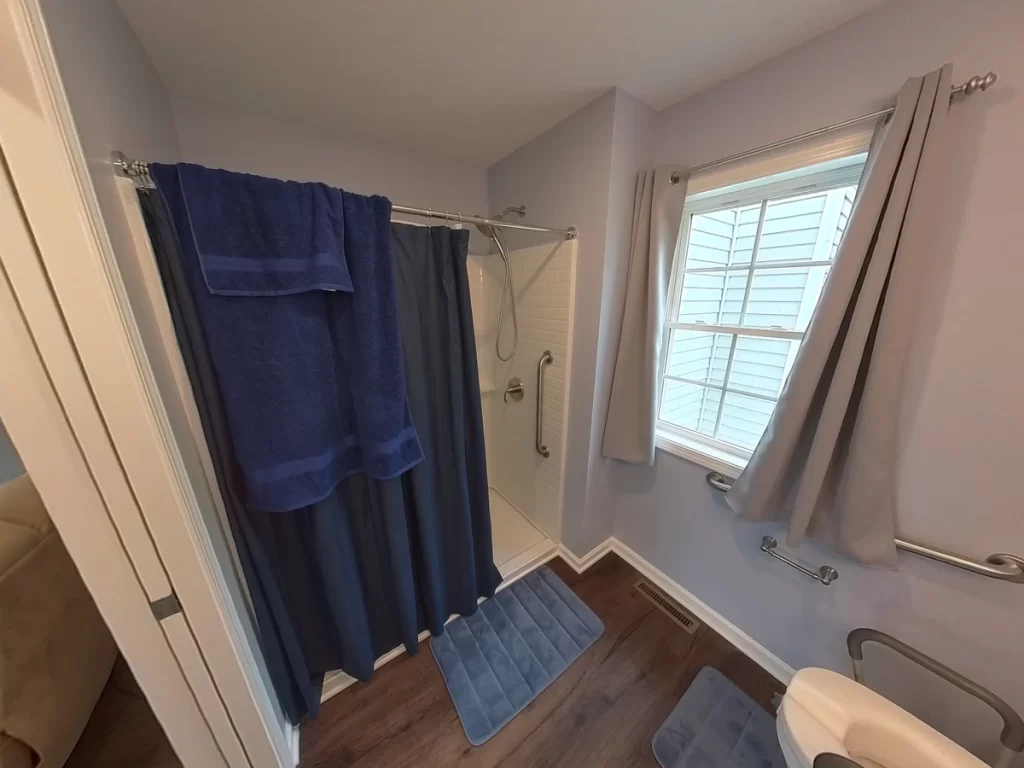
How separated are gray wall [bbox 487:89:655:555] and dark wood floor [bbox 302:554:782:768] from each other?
0.54m

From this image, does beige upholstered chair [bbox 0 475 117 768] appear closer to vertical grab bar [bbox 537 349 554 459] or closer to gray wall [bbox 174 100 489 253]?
gray wall [bbox 174 100 489 253]

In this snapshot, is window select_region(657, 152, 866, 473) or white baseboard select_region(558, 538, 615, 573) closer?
window select_region(657, 152, 866, 473)

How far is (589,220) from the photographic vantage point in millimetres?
1415

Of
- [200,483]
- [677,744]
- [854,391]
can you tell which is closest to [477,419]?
[200,483]

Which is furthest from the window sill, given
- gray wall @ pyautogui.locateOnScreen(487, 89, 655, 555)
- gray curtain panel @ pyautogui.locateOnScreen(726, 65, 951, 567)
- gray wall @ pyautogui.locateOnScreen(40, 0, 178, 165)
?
gray wall @ pyautogui.locateOnScreen(40, 0, 178, 165)

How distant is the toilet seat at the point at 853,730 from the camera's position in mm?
827

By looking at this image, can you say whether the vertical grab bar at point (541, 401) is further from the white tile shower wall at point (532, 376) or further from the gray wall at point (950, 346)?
the gray wall at point (950, 346)

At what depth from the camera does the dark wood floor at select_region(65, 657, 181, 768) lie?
1.10 m

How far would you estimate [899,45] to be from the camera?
889 mm

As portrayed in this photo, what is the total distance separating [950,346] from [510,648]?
6.00 ft

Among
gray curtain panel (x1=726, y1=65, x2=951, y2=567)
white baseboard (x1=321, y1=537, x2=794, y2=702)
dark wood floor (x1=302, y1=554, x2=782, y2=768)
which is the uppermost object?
gray curtain panel (x1=726, y1=65, x2=951, y2=567)

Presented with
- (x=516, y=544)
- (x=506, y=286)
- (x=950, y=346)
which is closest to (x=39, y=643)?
(x=516, y=544)

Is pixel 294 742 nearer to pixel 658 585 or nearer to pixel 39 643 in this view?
pixel 39 643

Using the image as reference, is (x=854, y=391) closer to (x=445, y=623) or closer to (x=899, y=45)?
(x=899, y=45)
